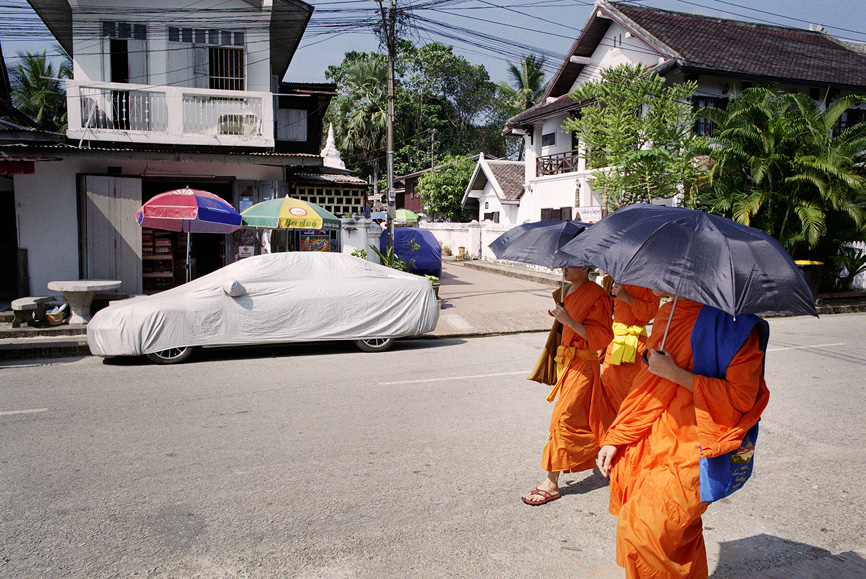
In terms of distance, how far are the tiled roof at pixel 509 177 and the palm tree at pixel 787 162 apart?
1285 centimetres

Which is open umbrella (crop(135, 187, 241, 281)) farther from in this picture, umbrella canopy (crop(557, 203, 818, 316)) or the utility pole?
umbrella canopy (crop(557, 203, 818, 316))

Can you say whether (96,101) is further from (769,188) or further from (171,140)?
(769,188)

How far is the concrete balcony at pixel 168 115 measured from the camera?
1282cm

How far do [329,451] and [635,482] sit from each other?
106 inches

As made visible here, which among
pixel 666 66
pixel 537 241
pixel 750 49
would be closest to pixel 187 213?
pixel 537 241

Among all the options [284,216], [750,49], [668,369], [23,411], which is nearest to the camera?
[668,369]

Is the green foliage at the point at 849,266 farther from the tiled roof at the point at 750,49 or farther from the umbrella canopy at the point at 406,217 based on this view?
the umbrella canopy at the point at 406,217

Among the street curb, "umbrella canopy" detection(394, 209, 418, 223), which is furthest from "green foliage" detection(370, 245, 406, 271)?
"umbrella canopy" detection(394, 209, 418, 223)

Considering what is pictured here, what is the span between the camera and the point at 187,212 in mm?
10156

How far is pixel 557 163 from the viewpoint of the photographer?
22984mm

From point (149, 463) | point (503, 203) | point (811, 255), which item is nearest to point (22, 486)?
point (149, 463)

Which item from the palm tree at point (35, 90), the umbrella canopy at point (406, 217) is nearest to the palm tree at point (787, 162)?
the umbrella canopy at point (406, 217)

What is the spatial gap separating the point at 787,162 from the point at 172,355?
13.4 meters

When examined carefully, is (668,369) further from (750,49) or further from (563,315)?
(750,49)
